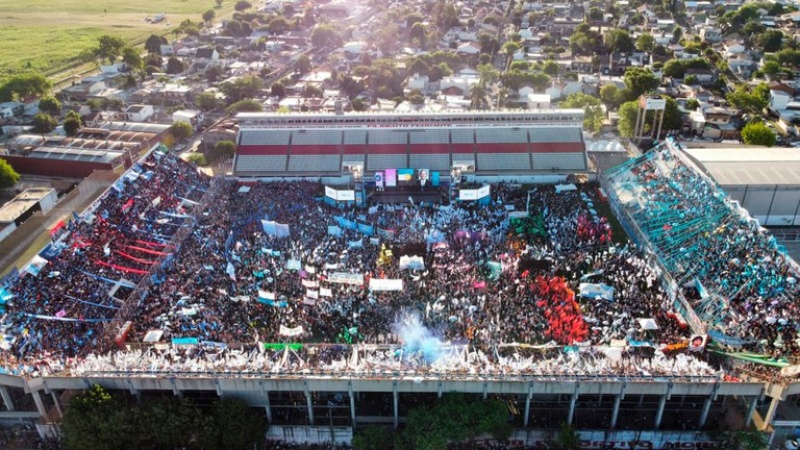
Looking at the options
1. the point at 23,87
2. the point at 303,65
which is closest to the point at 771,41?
the point at 303,65

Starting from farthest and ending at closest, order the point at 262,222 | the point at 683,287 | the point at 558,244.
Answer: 1. the point at 262,222
2. the point at 558,244
3. the point at 683,287

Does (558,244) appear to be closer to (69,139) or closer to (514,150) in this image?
(514,150)

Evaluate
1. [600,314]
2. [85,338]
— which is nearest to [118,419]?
[85,338]

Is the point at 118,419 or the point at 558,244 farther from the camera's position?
the point at 558,244

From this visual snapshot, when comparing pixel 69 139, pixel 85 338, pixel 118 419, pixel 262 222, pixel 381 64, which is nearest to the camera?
pixel 118 419

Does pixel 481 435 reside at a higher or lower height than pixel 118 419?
lower

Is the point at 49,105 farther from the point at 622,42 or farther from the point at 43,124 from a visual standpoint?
the point at 622,42
